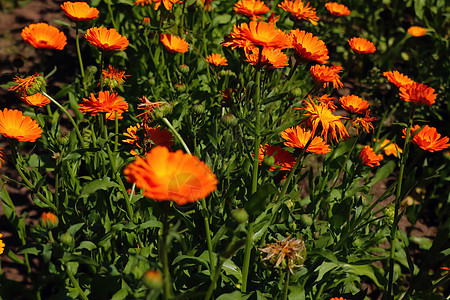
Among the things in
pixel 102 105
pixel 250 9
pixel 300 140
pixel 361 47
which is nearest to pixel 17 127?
pixel 102 105

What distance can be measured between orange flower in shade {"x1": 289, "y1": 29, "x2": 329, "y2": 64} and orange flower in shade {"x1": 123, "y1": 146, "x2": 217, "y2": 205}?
0.87 metres

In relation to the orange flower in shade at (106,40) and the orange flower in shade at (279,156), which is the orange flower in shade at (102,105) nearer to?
the orange flower in shade at (106,40)

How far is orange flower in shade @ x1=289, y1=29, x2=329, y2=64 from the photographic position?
1679 mm

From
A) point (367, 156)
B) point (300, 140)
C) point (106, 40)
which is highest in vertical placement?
point (106, 40)

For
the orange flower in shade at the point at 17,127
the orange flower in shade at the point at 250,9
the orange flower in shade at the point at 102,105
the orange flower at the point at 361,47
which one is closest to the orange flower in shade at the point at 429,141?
the orange flower at the point at 361,47

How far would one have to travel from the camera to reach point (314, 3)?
387 cm

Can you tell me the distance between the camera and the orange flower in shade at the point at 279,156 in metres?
1.79

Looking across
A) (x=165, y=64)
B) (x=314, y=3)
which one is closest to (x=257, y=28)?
(x=165, y=64)

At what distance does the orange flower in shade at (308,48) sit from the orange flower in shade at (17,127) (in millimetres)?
1134

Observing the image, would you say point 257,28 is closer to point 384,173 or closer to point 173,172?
point 173,172

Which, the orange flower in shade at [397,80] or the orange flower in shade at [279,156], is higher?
the orange flower in shade at [397,80]

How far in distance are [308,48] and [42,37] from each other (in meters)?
1.37

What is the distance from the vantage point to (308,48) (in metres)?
1.77

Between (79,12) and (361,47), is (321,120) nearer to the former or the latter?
(361,47)
